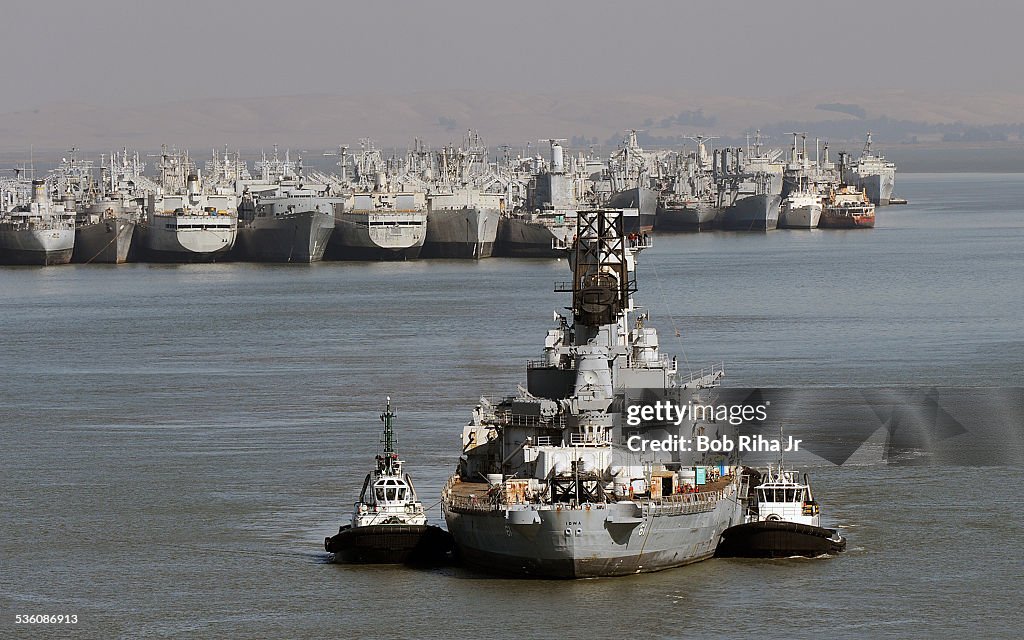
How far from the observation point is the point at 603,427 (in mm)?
34594

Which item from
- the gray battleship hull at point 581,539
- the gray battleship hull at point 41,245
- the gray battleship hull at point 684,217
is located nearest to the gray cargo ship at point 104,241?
the gray battleship hull at point 41,245

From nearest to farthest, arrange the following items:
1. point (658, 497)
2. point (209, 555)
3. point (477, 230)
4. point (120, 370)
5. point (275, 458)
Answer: point (658, 497) → point (209, 555) → point (275, 458) → point (120, 370) → point (477, 230)

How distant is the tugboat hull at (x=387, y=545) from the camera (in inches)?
1353

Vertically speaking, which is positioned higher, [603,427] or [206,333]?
[603,427]

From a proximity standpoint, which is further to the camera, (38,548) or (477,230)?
(477,230)

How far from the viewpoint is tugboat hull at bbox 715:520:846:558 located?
34.8 m

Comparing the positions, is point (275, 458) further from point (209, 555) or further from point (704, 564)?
point (704, 564)

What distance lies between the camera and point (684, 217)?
166m

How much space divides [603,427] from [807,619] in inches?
212

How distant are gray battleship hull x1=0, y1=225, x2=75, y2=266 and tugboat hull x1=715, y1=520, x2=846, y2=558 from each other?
3962 inches

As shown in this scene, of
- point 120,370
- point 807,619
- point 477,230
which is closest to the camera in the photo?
point 807,619

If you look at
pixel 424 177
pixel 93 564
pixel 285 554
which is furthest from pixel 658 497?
pixel 424 177

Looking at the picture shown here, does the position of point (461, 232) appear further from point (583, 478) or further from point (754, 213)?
point (583, 478)

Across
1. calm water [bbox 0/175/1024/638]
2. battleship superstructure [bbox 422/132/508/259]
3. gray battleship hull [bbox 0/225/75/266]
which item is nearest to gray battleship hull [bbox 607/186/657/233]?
battleship superstructure [bbox 422/132/508/259]
